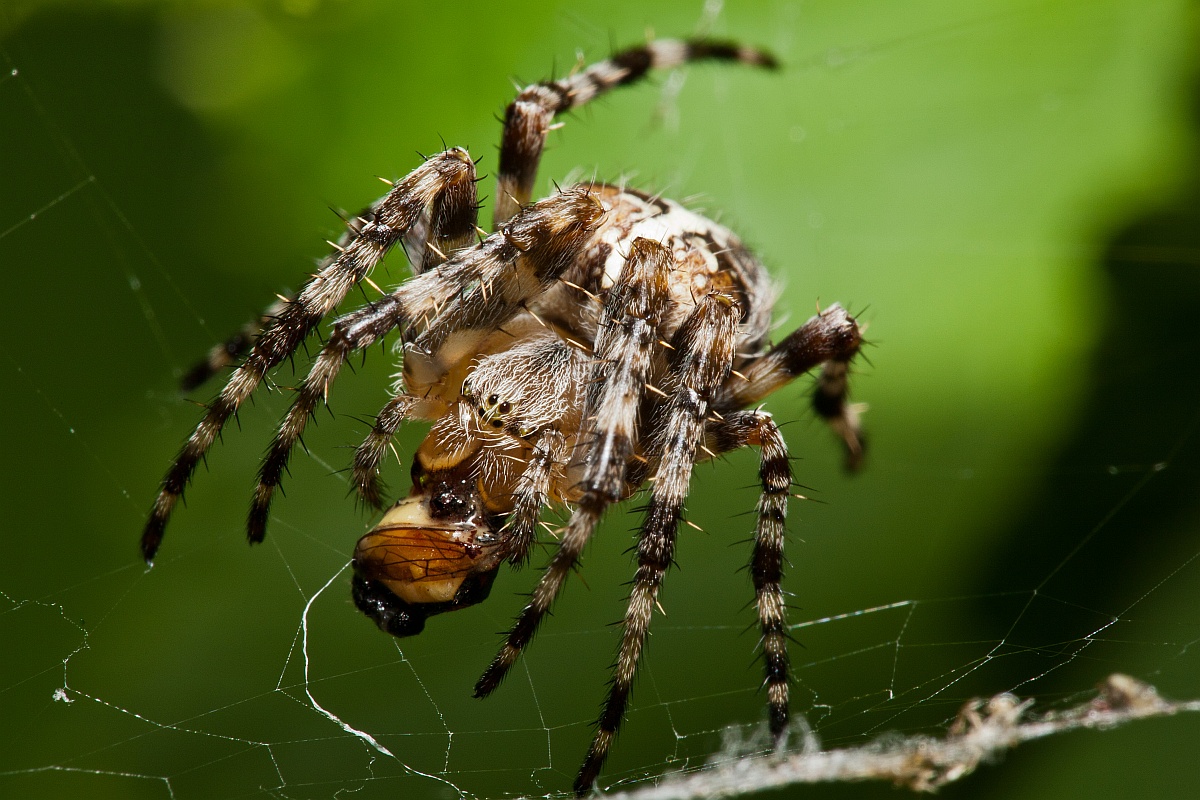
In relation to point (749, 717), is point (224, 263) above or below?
above

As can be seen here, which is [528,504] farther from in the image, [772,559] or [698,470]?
[698,470]

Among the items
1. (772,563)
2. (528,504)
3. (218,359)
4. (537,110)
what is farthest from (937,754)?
(218,359)

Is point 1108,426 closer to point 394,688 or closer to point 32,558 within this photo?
point 394,688

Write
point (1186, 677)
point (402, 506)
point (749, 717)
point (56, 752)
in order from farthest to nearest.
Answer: point (749, 717) → point (1186, 677) → point (56, 752) → point (402, 506)

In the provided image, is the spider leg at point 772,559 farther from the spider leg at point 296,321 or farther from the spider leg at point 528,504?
the spider leg at point 296,321

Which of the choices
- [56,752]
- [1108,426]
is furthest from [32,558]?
[1108,426]

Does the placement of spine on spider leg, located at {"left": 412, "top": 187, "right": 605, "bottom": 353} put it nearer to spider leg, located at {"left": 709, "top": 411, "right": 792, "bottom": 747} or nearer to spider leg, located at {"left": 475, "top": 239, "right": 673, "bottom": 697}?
spider leg, located at {"left": 475, "top": 239, "right": 673, "bottom": 697}
